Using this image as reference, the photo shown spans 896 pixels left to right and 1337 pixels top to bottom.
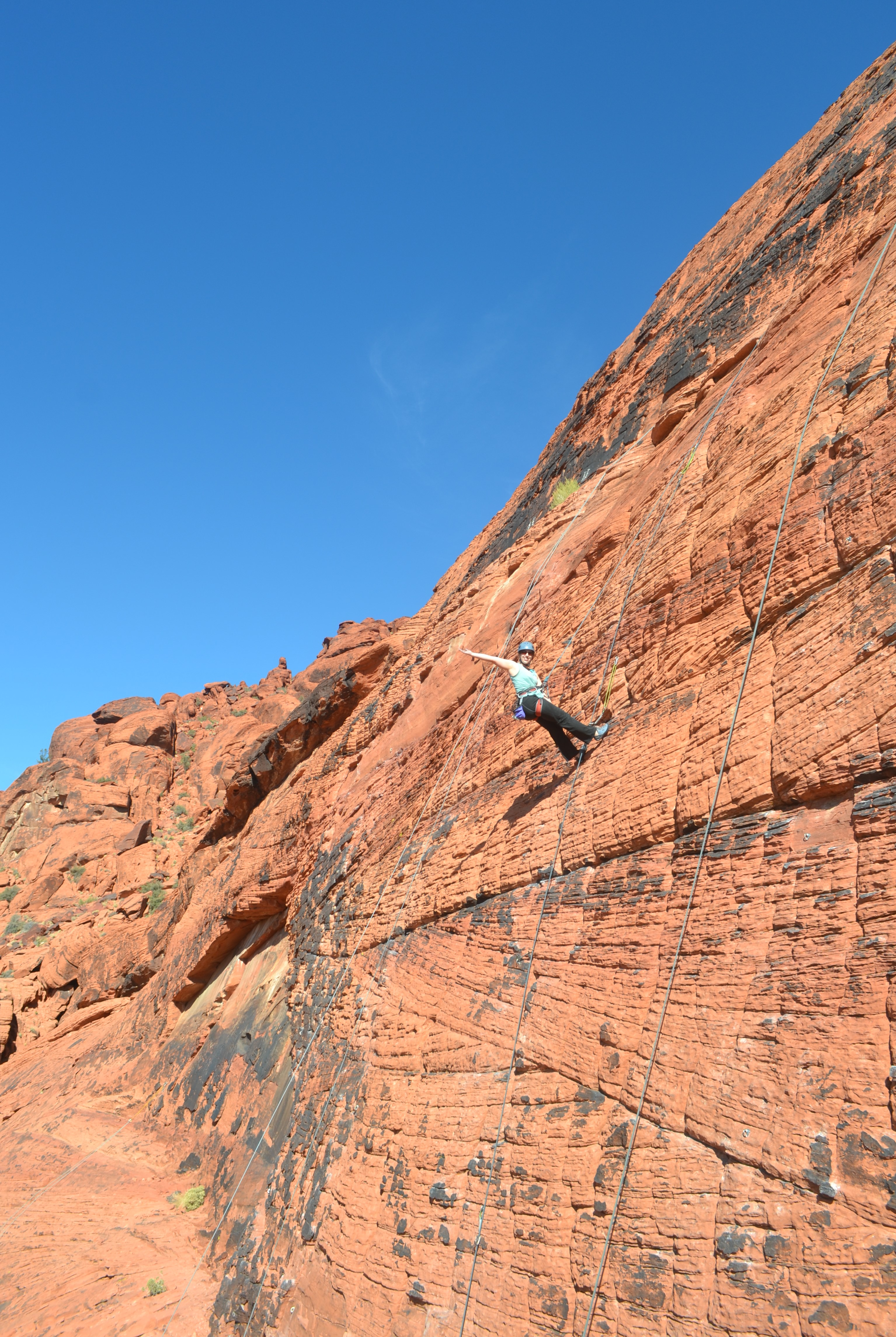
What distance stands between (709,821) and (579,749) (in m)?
2.17

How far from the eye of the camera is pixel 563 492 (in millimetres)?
11180

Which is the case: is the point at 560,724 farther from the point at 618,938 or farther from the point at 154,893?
the point at 154,893

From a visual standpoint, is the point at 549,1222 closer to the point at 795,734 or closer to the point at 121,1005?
the point at 795,734

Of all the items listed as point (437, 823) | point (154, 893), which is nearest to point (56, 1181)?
point (437, 823)

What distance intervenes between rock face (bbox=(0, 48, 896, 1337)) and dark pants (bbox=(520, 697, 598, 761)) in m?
0.21

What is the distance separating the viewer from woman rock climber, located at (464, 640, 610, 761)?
21.1 feet

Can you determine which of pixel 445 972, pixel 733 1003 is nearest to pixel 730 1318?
pixel 733 1003

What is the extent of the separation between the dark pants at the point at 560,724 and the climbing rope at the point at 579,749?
14 cm

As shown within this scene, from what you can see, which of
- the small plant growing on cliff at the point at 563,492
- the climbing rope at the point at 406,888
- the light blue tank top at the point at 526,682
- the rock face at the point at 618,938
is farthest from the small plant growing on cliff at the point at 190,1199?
the small plant growing on cliff at the point at 563,492

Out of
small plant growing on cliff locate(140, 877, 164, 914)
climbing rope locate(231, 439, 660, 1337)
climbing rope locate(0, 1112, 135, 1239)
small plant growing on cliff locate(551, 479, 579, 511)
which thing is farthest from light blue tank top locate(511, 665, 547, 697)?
small plant growing on cliff locate(140, 877, 164, 914)

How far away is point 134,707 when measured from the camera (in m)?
44.0

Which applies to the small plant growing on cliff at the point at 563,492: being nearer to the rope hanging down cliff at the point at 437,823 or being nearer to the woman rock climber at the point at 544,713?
the rope hanging down cliff at the point at 437,823

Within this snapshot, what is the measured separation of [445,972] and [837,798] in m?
4.07

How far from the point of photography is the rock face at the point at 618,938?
3.53 metres
